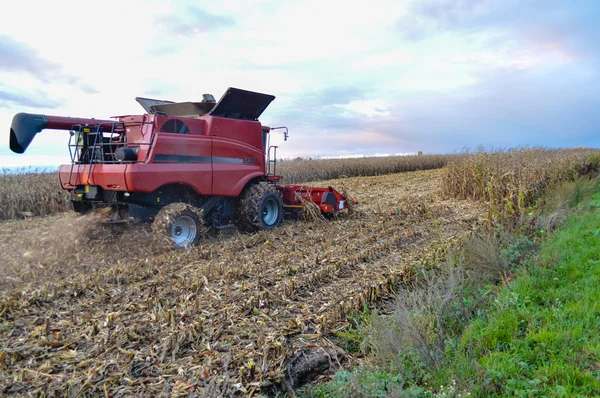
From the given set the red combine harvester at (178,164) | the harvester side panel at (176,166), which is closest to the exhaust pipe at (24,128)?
the red combine harvester at (178,164)

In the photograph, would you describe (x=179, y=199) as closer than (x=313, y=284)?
No

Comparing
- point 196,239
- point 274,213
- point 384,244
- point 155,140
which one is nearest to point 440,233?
point 384,244

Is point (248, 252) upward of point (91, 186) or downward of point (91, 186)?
downward

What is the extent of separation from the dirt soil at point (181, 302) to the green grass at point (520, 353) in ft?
2.03

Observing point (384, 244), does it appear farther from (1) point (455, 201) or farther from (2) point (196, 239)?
(1) point (455, 201)

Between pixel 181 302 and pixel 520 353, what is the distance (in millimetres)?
3162

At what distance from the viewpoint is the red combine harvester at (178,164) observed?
260 inches

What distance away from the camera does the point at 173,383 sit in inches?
120

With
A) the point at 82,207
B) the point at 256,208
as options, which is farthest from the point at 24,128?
the point at 256,208

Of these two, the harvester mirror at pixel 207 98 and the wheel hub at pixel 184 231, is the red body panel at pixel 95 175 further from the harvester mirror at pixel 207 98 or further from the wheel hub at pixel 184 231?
the harvester mirror at pixel 207 98

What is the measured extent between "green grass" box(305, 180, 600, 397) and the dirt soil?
618 mm

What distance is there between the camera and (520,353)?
3574mm

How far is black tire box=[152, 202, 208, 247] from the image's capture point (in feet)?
21.3

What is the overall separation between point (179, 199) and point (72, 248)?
1784mm
